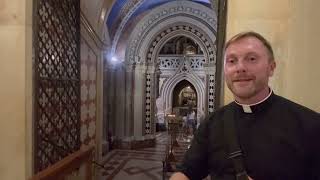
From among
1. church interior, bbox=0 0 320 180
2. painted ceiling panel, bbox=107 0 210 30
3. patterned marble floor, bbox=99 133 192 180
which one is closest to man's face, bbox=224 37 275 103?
church interior, bbox=0 0 320 180

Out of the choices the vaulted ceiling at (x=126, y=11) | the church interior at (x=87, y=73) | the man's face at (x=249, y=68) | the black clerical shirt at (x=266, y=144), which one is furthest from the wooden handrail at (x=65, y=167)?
the vaulted ceiling at (x=126, y=11)

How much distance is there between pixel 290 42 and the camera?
1.86 meters

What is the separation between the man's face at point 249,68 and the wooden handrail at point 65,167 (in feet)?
4.91

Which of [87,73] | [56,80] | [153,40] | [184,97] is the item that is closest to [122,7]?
[153,40]

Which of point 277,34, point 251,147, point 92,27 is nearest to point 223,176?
point 251,147

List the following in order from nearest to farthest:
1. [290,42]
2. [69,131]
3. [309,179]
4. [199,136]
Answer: [309,179], [199,136], [290,42], [69,131]

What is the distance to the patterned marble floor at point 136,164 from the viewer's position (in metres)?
7.61

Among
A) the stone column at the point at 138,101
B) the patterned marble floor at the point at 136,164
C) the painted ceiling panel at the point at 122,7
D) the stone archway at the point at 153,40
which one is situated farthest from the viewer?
the stone column at the point at 138,101

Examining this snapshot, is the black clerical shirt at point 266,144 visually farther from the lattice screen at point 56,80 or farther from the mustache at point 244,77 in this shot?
the lattice screen at point 56,80

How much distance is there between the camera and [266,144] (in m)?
1.24

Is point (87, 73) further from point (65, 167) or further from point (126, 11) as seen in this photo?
point (126, 11)

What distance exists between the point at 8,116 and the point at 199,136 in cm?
210

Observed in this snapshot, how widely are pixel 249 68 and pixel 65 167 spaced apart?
1.78 meters

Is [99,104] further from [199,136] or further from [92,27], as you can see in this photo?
[199,136]
